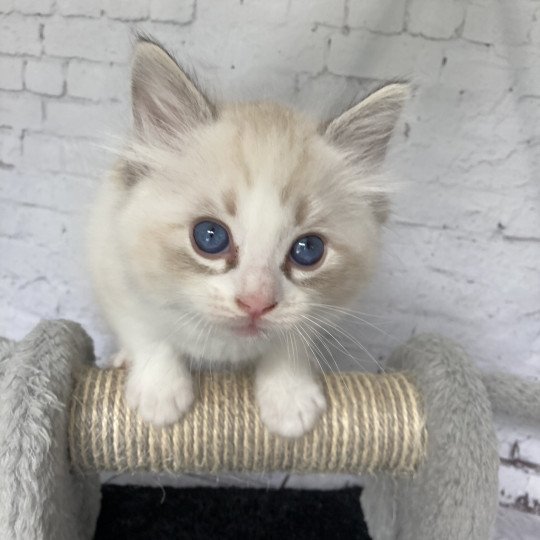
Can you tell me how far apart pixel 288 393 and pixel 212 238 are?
0.31 meters

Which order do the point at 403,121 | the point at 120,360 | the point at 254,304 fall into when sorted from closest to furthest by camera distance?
the point at 254,304 → the point at 120,360 → the point at 403,121

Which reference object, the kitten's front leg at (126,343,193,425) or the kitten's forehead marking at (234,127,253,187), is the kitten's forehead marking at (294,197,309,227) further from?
the kitten's front leg at (126,343,193,425)

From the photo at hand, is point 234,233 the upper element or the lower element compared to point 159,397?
upper

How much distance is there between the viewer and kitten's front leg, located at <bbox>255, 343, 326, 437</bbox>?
3.20 feet

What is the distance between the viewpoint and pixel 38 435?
2.82 ft

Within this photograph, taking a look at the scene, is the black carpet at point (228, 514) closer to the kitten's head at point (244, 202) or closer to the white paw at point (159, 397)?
the white paw at point (159, 397)

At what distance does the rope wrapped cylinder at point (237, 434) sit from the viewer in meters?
0.96

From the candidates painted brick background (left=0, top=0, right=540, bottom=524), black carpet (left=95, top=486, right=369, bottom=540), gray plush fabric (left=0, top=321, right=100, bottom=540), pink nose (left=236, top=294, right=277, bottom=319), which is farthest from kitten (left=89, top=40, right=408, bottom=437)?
black carpet (left=95, top=486, right=369, bottom=540)

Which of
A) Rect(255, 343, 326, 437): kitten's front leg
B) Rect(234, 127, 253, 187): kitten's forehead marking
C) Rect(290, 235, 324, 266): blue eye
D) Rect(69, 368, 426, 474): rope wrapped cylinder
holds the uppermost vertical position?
Rect(234, 127, 253, 187): kitten's forehead marking

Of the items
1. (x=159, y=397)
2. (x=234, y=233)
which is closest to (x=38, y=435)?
(x=159, y=397)

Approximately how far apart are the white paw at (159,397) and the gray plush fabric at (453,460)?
0.42 m

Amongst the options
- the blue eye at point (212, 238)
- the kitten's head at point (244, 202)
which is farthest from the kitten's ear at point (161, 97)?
the blue eye at point (212, 238)

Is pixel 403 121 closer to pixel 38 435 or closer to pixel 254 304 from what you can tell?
pixel 254 304

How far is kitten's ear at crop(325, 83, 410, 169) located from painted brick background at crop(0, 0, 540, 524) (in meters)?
0.31
